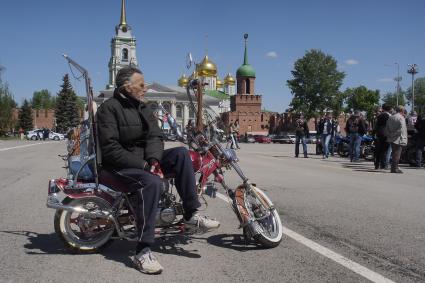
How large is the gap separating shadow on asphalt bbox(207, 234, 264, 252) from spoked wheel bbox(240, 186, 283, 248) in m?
0.13

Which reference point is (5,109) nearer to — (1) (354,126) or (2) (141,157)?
(1) (354,126)

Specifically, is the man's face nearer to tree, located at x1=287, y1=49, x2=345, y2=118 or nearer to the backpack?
the backpack

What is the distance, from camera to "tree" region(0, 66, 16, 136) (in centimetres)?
6669

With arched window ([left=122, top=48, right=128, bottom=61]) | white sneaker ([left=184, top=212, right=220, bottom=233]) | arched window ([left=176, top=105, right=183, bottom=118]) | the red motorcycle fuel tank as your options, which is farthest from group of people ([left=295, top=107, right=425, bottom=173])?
arched window ([left=122, top=48, right=128, bottom=61])

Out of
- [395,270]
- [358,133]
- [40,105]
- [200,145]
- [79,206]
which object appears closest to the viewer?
[395,270]

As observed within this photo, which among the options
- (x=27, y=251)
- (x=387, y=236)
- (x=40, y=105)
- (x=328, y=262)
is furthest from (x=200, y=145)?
(x=40, y=105)

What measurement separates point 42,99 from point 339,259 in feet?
543

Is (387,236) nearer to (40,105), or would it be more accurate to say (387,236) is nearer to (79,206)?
(79,206)

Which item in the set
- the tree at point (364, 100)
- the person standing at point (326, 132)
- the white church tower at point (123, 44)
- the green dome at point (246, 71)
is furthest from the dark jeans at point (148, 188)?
the white church tower at point (123, 44)

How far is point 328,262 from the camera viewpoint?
427 centimetres

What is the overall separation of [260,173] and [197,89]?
7963mm

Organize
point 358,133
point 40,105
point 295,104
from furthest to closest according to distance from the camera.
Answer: point 40,105 < point 295,104 < point 358,133

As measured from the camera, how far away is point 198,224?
4.52 m

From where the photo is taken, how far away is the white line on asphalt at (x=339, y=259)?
3830mm
